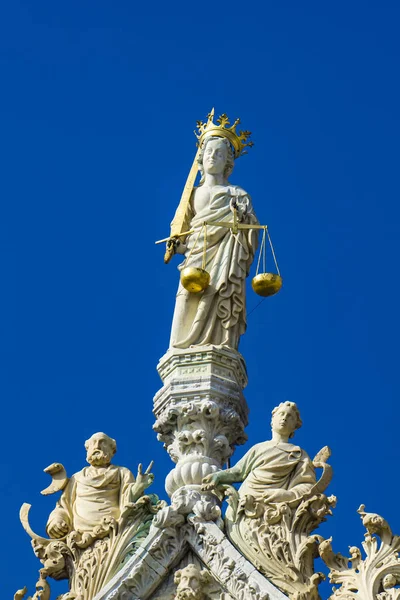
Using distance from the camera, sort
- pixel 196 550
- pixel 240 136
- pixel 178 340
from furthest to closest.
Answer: pixel 240 136 < pixel 178 340 < pixel 196 550

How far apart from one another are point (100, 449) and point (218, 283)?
2.43 metres

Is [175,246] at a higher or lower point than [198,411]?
higher

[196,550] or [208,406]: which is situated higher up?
[208,406]

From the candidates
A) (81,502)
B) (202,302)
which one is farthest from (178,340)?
(81,502)

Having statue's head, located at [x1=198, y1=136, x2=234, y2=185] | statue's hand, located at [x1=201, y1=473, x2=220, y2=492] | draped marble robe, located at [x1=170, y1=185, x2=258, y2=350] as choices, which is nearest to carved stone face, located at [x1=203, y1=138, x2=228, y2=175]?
statue's head, located at [x1=198, y1=136, x2=234, y2=185]

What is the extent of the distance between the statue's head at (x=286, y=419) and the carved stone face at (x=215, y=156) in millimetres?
3518

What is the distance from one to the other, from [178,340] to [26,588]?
3.39 m

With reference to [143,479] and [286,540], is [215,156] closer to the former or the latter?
[143,479]

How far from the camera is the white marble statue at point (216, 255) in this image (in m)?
24.3

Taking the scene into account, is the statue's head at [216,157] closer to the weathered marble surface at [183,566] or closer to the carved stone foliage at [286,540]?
the carved stone foliage at [286,540]

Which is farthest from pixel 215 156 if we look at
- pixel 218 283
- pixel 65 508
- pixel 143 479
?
pixel 65 508

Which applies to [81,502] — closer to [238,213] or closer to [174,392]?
[174,392]

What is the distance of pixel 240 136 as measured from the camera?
85.1 ft

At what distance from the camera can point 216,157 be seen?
84.1 feet
